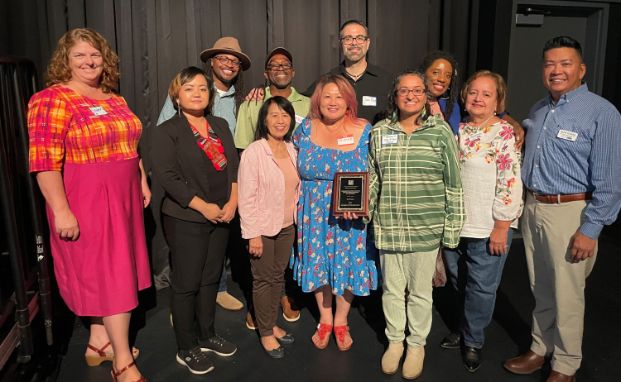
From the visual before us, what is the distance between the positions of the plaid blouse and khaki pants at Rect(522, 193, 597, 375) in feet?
6.71

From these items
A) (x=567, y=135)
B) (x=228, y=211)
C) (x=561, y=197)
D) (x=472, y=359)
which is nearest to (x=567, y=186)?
(x=561, y=197)

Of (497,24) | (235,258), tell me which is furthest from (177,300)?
(497,24)

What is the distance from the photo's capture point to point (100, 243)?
2.37 meters

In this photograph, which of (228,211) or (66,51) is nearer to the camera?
(66,51)

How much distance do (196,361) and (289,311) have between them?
31.3 inches

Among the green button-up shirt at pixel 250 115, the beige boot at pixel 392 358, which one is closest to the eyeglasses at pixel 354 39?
the green button-up shirt at pixel 250 115

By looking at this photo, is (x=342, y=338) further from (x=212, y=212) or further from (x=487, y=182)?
(x=487, y=182)

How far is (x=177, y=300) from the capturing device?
2.61 m

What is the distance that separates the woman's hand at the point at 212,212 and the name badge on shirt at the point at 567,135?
1671mm

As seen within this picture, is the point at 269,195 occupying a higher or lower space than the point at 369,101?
lower

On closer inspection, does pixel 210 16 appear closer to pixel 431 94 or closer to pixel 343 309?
pixel 431 94

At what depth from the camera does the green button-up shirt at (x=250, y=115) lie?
10.4 ft

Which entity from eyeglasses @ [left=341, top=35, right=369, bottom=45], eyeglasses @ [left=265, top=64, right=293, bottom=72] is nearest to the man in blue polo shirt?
eyeglasses @ [left=341, top=35, right=369, bottom=45]

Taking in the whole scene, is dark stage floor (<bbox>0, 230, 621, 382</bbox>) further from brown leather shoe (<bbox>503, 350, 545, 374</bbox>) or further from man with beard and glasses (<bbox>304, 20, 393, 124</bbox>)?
man with beard and glasses (<bbox>304, 20, 393, 124</bbox>)
